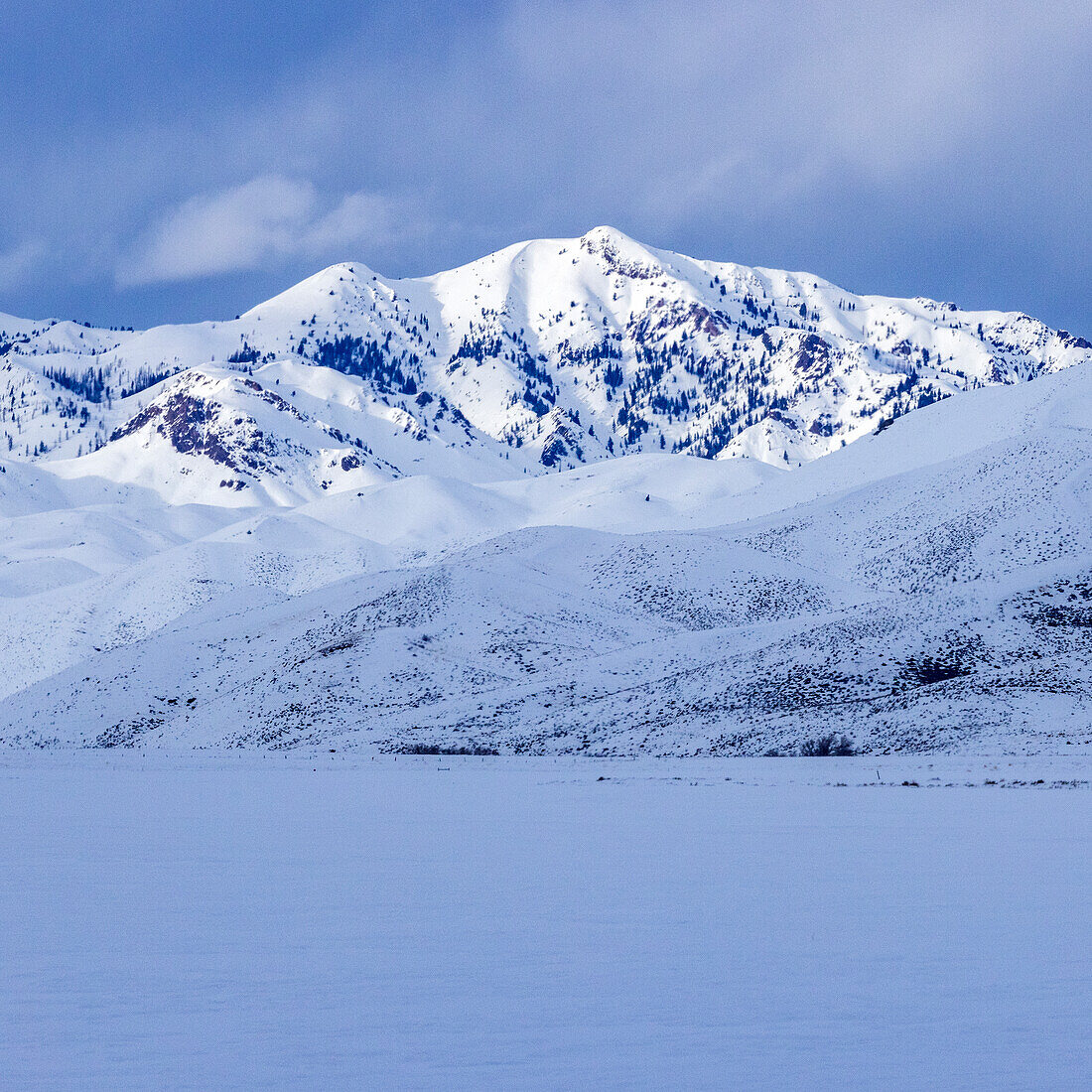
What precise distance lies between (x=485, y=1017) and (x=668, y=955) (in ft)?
8.35

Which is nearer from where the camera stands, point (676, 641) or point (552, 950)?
point (552, 950)

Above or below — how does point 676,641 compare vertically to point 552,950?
above

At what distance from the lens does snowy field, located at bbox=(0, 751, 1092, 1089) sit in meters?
8.26

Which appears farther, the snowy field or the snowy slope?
the snowy slope

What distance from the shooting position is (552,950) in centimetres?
1143

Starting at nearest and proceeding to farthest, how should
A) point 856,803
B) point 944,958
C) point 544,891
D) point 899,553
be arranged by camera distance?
1. point 944,958
2. point 544,891
3. point 856,803
4. point 899,553

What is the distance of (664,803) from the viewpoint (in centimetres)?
2667

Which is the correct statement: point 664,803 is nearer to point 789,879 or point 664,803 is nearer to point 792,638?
point 789,879

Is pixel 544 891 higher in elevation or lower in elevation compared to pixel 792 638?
lower

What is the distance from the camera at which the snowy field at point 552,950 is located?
826 cm

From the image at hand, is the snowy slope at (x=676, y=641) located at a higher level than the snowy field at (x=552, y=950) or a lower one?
higher

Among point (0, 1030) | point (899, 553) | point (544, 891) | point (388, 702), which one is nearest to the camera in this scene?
point (0, 1030)

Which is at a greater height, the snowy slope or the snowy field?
the snowy slope

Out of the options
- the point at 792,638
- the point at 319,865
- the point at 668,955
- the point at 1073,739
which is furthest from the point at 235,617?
the point at 668,955
